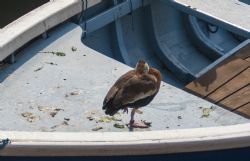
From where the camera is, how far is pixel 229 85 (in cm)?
386

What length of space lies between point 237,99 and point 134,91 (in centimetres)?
91

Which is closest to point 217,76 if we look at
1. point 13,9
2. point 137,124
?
point 137,124

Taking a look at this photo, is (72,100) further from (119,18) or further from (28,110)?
(119,18)

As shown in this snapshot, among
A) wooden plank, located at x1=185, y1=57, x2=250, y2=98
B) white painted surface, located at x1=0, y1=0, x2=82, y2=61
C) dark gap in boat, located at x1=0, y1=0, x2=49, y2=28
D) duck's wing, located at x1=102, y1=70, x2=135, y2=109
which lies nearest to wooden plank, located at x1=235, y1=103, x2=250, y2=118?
wooden plank, located at x1=185, y1=57, x2=250, y2=98

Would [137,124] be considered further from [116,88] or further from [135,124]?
[116,88]

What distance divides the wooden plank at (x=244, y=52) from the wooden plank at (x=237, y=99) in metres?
0.59

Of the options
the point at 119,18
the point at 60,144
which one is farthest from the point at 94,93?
the point at 119,18

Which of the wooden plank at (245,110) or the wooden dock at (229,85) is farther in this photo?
the wooden dock at (229,85)

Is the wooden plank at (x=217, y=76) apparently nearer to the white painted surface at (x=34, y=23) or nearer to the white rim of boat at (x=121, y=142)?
the white rim of boat at (x=121, y=142)

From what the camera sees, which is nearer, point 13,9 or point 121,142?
point 121,142

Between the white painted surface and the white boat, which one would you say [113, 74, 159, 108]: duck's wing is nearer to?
the white boat

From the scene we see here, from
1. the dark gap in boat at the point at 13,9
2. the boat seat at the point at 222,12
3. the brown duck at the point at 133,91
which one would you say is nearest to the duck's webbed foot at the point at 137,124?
the brown duck at the point at 133,91

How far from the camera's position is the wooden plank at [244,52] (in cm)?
432

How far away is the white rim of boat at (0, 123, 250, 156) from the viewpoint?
2.83m
